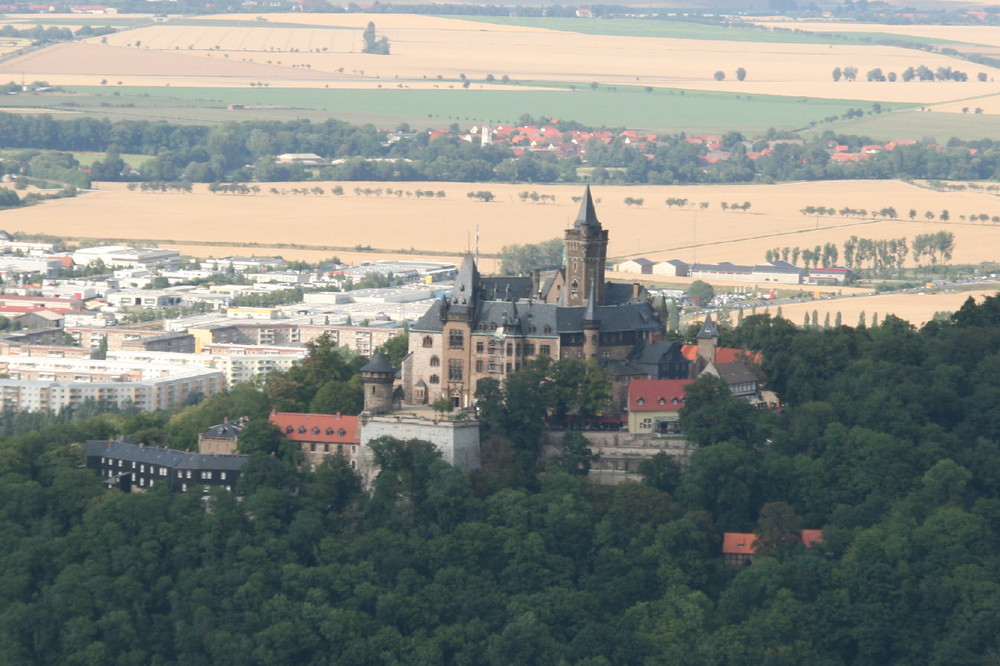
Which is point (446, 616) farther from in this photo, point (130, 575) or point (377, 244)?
point (377, 244)

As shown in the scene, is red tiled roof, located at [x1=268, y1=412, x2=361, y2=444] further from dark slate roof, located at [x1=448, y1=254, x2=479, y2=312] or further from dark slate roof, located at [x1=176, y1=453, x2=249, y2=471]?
dark slate roof, located at [x1=448, y1=254, x2=479, y2=312]

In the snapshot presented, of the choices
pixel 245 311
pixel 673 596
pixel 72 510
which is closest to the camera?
pixel 673 596

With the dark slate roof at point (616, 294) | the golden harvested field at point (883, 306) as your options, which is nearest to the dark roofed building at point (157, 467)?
the dark slate roof at point (616, 294)

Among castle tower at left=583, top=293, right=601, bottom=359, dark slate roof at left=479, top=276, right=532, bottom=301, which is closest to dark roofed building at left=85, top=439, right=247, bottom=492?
dark slate roof at left=479, top=276, right=532, bottom=301

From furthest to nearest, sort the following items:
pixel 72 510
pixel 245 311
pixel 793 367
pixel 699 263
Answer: pixel 699 263, pixel 245 311, pixel 793 367, pixel 72 510

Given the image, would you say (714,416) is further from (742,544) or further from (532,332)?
(532,332)

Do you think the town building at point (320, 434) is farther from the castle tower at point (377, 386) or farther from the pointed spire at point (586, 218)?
the pointed spire at point (586, 218)

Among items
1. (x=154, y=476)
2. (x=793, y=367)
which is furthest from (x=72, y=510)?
(x=793, y=367)
